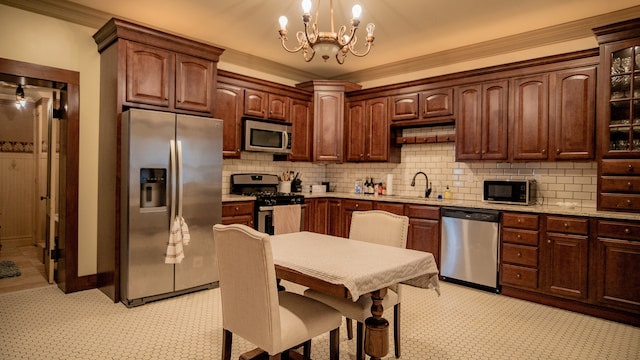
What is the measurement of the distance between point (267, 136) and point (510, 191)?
300 centimetres

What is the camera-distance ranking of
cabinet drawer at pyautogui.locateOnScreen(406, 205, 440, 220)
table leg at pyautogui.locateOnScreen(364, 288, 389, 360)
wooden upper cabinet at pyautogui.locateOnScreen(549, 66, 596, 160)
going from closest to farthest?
table leg at pyautogui.locateOnScreen(364, 288, 389, 360) → wooden upper cabinet at pyautogui.locateOnScreen(549, 66, 596, 160) → cabinet drawer at pyautogui.locateOnScreen(406, 205, 440, 220)

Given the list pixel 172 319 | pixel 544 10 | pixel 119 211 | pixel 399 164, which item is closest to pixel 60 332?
pixel 172 319

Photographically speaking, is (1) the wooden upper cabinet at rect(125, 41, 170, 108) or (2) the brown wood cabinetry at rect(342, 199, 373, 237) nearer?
(1) the wooden upper cabinet at rect(125, 41, 170, 108)

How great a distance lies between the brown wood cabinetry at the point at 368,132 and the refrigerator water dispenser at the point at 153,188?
2799mm

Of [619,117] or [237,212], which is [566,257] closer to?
[619,117]

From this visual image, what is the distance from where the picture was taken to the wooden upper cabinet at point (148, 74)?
11.6ft

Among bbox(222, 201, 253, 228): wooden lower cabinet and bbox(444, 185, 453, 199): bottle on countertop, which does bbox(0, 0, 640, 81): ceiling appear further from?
bbox(222, 201, 253, 228): wooden lower cabinet

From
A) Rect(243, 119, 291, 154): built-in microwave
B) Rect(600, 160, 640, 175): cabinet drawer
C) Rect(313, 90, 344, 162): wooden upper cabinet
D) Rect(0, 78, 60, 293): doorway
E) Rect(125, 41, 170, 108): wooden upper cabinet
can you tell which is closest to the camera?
Rect(600, 160, 640, 175): cabinet drawer

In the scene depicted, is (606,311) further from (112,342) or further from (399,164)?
(112,342)

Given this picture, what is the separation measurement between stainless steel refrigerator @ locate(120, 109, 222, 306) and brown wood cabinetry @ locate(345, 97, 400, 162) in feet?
7.29

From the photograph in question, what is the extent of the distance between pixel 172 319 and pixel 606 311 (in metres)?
3.74

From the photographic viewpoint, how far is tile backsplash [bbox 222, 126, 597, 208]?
4027mm

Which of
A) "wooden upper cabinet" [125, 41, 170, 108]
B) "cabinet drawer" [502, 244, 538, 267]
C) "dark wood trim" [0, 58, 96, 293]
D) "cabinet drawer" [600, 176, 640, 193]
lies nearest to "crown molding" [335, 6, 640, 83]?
"cabinet drawer" [600, 176, 640, 193]

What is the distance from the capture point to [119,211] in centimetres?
351
